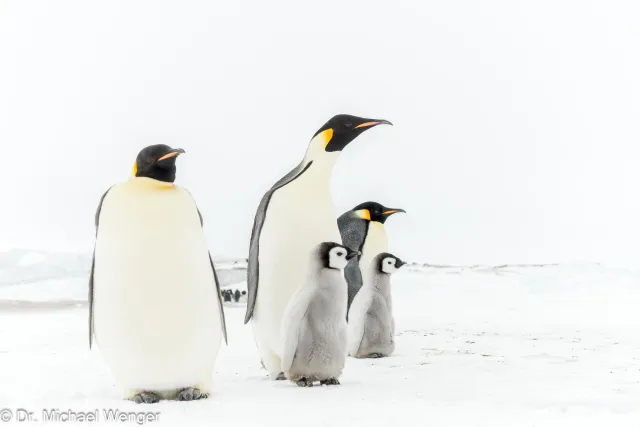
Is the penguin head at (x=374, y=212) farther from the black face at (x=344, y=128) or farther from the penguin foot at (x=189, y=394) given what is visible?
the penguin foot at (x=189, y=394)

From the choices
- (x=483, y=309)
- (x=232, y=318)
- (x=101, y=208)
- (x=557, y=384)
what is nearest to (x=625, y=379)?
(x=557, y=384)

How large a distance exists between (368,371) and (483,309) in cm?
553

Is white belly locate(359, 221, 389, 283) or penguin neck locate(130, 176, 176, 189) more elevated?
penguin neck locate(130, 176, 176, 189)

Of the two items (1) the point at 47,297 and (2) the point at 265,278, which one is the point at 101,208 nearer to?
(2) the point at 265,278

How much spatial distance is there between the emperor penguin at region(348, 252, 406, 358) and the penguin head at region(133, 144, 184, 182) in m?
1.73

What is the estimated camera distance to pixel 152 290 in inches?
98.8

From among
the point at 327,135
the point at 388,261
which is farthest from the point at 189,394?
the point at 388,261

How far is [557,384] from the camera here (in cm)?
311

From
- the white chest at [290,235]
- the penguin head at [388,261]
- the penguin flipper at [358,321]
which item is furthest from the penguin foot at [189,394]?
the penguin head at [388,261]

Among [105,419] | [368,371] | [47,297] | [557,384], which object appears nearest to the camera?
[105,419]

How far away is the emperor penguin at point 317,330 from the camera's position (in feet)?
9.45

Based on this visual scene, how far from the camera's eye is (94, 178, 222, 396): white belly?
2.51 metres

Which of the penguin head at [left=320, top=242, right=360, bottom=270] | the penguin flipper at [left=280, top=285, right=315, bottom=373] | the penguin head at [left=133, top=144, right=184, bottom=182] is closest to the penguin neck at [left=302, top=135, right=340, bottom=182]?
the penguin head at [left=320, top=242, right=360, bottom=270]

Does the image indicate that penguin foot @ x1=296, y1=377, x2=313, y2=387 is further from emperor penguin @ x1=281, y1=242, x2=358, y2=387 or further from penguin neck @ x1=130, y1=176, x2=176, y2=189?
penguin neck @ x1=130, y1=176, x2=176, y2=189
